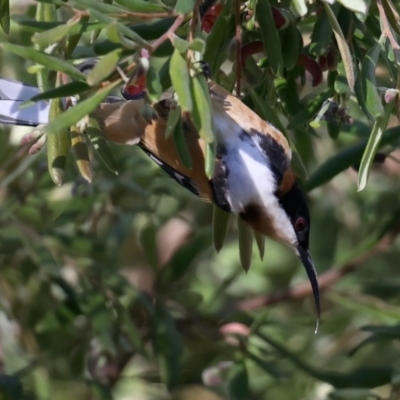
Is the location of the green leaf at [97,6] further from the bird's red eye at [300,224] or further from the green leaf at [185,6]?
the bird's red eye at [300,224]

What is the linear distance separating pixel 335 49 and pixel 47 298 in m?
1.19

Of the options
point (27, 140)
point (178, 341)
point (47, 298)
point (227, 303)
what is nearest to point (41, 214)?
point (47, 298)

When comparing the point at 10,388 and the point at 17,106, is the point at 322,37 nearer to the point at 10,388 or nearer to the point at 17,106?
the point at 17,106

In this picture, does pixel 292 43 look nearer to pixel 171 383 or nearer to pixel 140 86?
pixel 140 86

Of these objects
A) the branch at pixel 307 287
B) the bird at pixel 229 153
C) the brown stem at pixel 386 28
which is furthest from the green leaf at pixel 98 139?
the branch at pixel 307 287

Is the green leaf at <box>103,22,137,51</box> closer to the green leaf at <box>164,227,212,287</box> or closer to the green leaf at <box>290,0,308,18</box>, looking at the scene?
the green leaf at <box>290,0,308,18</box>

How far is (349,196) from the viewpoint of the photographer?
9.13ft

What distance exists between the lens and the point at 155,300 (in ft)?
7.34

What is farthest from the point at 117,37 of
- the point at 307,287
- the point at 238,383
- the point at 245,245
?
the point at 307,287

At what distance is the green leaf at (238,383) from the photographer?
202cm

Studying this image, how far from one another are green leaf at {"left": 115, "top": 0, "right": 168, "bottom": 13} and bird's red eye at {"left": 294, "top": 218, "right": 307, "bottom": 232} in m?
0.72

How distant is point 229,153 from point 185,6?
1.72 feet

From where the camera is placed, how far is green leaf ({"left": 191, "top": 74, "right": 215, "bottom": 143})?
1128mm

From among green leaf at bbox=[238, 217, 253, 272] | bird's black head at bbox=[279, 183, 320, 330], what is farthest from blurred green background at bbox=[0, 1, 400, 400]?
green leaf at bbox=[238, 217, 253, 272]
